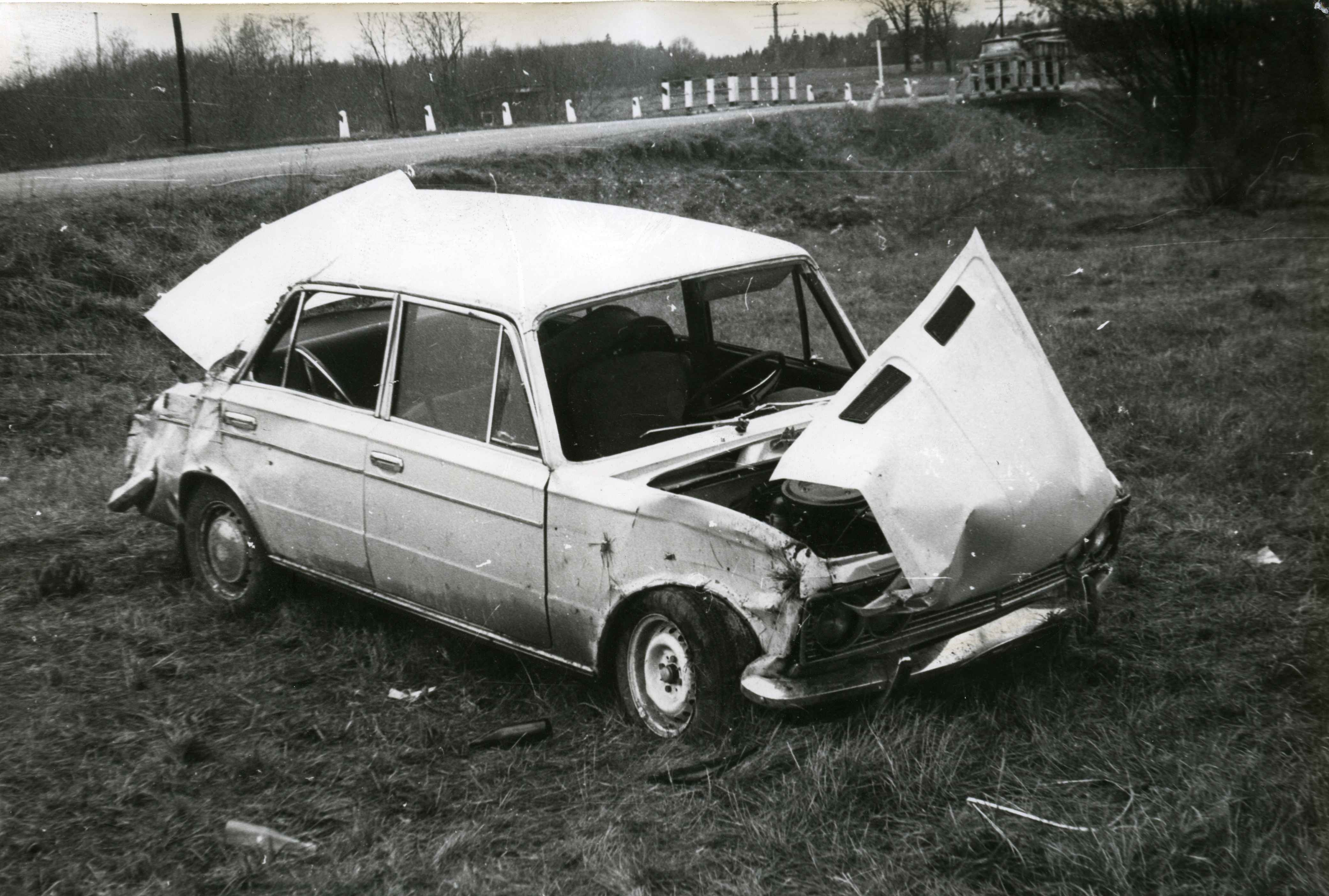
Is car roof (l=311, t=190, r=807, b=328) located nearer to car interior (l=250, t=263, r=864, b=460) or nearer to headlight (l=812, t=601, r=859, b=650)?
car interior (l=250, t=263, r=864, b=460)

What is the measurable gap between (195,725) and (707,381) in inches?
91.9

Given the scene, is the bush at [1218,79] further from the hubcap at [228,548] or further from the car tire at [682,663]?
the hubcap at [228,548]

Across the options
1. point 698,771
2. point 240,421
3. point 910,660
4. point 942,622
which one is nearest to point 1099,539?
point 942,622

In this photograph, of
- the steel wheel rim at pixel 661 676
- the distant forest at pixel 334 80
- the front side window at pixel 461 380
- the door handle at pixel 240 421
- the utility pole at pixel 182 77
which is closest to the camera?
the steel wheel rim at pixel 661 676

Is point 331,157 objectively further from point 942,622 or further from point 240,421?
point 942,622

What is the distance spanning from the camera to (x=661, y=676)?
385 cm

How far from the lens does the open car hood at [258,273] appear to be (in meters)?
5.17

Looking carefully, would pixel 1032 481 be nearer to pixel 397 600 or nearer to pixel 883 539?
pixel 883 539

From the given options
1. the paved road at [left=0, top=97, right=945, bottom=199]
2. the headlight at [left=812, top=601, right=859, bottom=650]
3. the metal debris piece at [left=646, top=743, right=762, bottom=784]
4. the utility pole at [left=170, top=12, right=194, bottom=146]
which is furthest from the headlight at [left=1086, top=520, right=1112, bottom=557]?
the paved road at [left=0, top=97, right=945, bottom=199]

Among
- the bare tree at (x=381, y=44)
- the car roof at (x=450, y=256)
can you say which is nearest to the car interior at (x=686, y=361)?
the car roof at (x=450, y=256)

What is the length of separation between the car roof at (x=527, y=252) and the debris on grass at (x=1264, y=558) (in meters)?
2.42

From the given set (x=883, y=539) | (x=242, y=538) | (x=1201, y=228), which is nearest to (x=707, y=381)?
(x=883, y=539)

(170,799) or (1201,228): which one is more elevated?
(1201,228)

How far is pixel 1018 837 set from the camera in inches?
126
